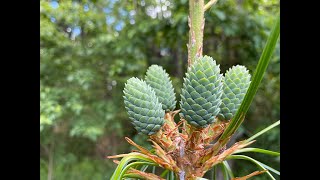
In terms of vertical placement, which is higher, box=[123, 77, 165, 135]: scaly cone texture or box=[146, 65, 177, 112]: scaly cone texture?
box=[146, 65, 177, 112]: scaly cone texture

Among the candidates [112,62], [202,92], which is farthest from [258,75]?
[112,62]

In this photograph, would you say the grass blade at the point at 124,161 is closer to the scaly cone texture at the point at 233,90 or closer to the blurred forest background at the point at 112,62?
the scaly cone texture at the point at 233,90

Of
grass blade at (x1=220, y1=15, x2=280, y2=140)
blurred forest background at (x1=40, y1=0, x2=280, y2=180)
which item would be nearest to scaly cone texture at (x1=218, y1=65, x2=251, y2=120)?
grass blade at (x1=220, y1=15, x2=280, y2=140)

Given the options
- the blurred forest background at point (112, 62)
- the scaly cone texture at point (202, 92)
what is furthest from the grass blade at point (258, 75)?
the blurred forest background at point (112, 62)

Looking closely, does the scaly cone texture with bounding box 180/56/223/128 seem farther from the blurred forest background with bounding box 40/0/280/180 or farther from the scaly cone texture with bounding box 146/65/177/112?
the blurred forest background with bounding box 40/0/280/180

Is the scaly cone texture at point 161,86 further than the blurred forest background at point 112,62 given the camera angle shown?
No
